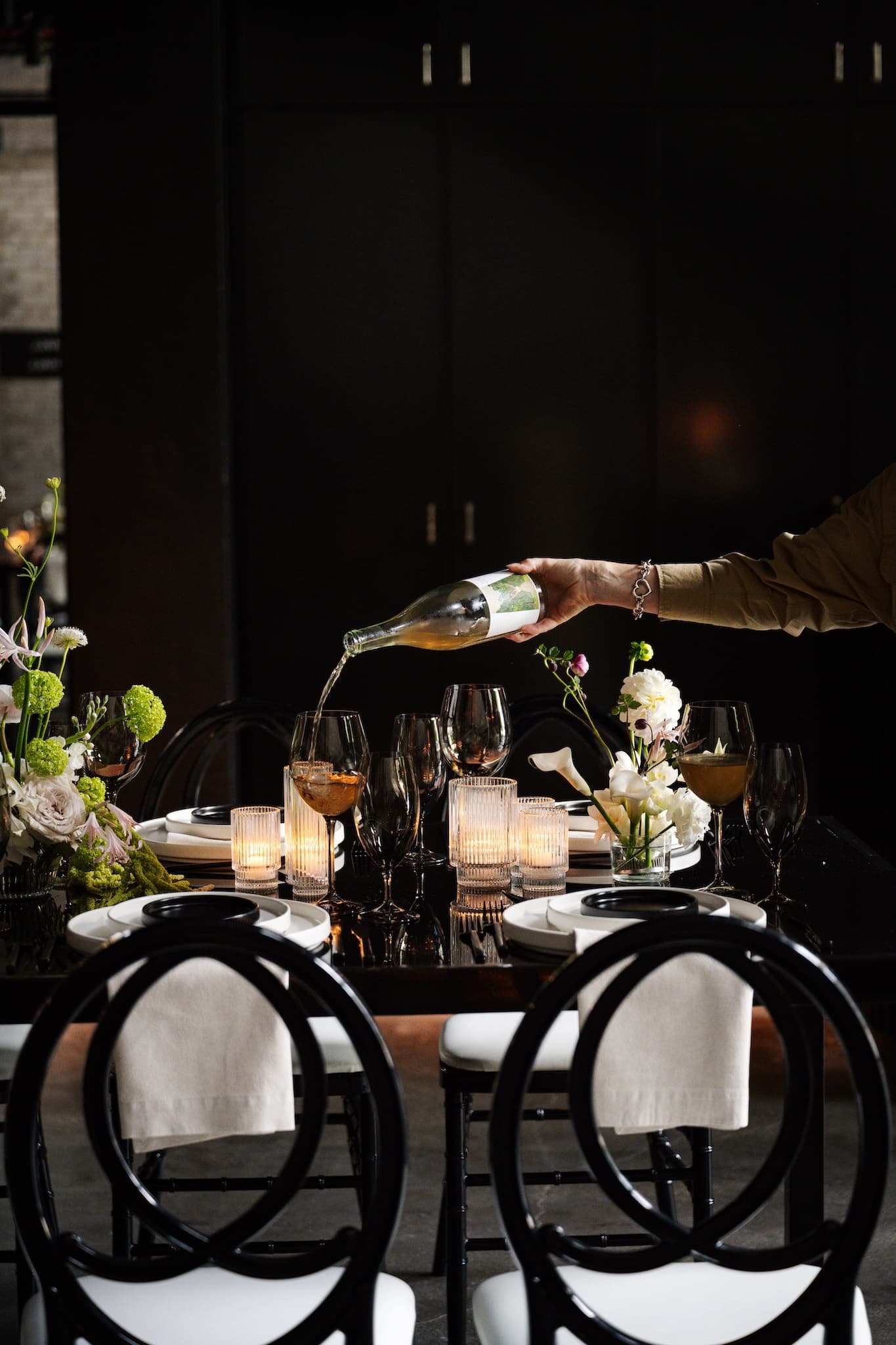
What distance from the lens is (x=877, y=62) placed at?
384 centimetres

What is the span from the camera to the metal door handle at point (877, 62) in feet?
12.6

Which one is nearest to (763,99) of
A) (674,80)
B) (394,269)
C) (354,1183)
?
(674,80)

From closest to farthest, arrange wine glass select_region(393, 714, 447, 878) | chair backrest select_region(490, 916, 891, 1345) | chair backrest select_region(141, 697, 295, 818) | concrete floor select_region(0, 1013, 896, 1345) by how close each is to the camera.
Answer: chair backrest select_region(490, 916, 891, 1345) < wine glass select_region(393, 714, 447, 878) < concrete floor select_region(0, 1013, 896, 1345) < chair backrest select_region(141, 697, 295, 818)

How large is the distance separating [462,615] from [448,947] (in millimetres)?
577

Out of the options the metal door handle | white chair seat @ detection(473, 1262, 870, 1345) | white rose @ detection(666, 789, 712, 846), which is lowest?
white chair seat @ detection(473, 1262, 870, 1345)

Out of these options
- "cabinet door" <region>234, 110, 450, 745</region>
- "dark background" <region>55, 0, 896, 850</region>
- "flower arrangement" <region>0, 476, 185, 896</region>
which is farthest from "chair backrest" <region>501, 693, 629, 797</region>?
"flower arrangement" <region>0, 476, 185, 896</region>

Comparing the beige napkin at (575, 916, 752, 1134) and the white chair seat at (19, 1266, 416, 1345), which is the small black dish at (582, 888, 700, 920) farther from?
the white chair seat at (19, 1266, 416, 1345)

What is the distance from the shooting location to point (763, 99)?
3863 millimetres

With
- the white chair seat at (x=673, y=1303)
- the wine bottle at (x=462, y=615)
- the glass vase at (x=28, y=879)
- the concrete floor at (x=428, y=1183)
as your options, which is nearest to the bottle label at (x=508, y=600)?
the wine bottle at (x=462, y=615)

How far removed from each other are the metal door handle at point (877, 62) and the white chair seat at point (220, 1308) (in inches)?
137

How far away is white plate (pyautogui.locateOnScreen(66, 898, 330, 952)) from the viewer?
60.1 inches

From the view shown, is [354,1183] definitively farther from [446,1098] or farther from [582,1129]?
[582,1129]

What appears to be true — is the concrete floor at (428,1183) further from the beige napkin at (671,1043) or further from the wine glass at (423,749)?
the beige napkin at (671,1043)

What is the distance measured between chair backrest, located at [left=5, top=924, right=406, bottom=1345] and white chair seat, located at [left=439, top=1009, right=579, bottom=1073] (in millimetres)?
776
